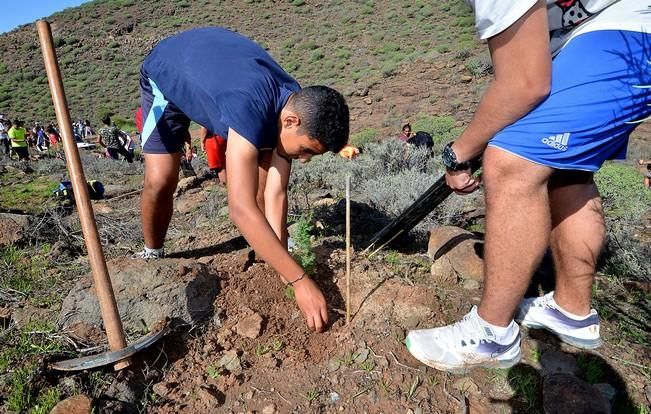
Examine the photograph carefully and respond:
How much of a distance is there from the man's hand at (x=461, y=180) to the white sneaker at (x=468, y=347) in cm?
54

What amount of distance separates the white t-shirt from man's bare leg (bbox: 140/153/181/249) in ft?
6.99

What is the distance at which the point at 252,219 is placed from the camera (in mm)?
2023

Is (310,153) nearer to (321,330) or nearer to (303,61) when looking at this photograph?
(321,330)

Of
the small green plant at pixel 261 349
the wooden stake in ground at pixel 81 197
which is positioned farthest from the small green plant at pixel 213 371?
the wooden stake in ground at pixel 81 197

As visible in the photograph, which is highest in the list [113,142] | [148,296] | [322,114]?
[322,114]

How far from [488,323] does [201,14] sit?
126 ft

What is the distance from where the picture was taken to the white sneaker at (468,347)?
1971 millimetres

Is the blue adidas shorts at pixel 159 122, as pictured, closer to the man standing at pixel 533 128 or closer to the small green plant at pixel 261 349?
the small green plant at pixel 261 349

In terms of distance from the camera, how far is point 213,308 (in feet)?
7.94

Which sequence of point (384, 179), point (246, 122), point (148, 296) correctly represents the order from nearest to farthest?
point (246, 122) < point (148, 296) < point (384, 179)

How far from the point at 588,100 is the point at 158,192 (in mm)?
2512

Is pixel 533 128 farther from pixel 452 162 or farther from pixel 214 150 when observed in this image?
pixel 214 150

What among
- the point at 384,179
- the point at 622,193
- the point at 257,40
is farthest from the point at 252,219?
the point at 257,40

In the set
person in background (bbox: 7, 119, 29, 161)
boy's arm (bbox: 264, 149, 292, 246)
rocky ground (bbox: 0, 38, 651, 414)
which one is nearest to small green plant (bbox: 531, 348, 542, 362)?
rocky ground (bbox: 0, 38, 651, 414)
